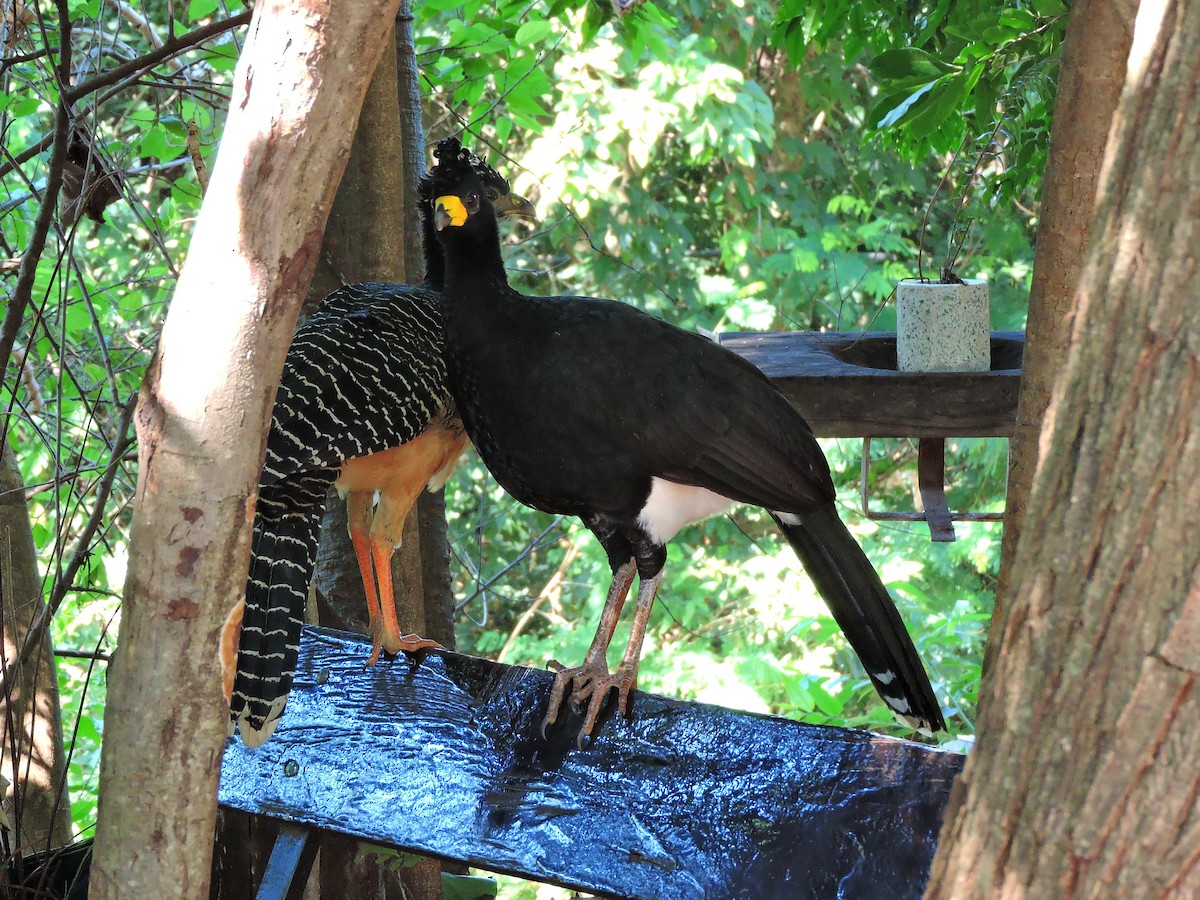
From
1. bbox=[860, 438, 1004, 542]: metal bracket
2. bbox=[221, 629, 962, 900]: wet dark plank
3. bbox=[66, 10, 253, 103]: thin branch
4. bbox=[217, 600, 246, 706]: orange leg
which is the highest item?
bbox=[66, 10, 253, 103]: thin branch

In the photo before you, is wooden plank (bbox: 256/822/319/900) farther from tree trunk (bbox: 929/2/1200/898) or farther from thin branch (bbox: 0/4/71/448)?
tree trunk (bbox: 929/2/1200/898)

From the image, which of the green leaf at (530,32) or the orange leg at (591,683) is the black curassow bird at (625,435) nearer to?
the orange leg at (591,683)

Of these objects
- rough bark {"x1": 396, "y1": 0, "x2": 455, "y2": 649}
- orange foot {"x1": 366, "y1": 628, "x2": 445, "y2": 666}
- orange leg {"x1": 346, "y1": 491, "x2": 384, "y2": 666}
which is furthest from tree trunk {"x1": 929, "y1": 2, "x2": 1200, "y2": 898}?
rough bark {"x1": 396, "y1": 0, "x2": 455, "y2": 649}

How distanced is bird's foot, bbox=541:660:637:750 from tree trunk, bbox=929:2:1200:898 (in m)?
1.55

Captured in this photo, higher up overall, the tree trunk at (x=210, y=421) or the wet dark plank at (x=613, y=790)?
the tree trunk at (x=210, y=421)

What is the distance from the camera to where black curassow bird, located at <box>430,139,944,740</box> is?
8.27 ft

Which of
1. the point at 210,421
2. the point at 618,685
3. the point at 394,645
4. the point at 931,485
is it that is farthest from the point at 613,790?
the point at 931,485

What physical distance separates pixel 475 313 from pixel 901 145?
127 cm

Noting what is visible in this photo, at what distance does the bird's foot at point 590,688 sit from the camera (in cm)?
252

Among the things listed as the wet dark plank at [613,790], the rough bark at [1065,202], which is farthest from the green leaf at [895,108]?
the wet dark plank at [613,790]

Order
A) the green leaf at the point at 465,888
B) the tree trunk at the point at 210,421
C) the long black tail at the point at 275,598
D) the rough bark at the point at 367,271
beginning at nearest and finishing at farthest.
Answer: the tree trunk at the point at 210,421
the long black tail at the point at 275,598
the rough bark at the point at 367,271
the green leaf at the point at 465,888

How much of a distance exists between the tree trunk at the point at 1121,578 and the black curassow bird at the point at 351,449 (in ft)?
4.73

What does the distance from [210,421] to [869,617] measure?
1.73 metres

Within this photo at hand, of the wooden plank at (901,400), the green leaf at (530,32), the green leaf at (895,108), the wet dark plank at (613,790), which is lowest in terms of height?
the wet dark plank at (613,790)
